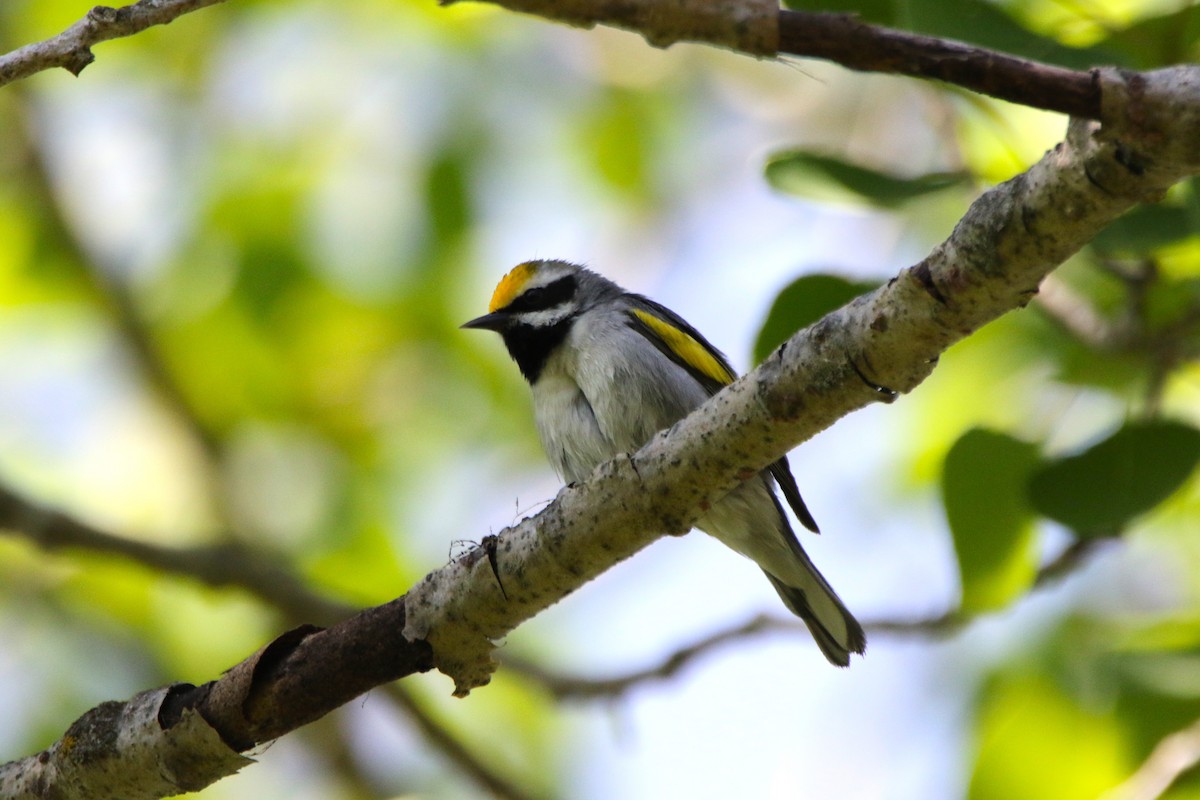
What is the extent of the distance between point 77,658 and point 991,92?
7261 millimetres

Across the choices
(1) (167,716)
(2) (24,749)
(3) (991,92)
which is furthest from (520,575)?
(2) (24,749)

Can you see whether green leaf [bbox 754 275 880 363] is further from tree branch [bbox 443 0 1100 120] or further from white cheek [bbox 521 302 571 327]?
tree branch [bbox 443 0 1100 120]

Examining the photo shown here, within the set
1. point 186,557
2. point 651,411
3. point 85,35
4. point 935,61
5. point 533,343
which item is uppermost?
point 85,35

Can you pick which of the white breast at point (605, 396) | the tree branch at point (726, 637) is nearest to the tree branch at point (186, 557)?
the tree branch at point (726, 637)

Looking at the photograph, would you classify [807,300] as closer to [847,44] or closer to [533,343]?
[533,343]

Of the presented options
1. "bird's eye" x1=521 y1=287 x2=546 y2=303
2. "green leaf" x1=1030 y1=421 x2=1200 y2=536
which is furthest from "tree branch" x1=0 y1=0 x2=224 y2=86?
"bird's eye" x1=521 y1=287 x2=546 y2=303

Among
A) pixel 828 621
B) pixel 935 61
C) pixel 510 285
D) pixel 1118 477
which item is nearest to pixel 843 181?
pixel 1118 477

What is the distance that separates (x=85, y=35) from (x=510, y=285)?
3756 millimetres

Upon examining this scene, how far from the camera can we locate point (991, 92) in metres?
2.12

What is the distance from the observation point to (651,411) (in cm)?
484

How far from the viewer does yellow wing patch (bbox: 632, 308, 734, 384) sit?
16.9ft

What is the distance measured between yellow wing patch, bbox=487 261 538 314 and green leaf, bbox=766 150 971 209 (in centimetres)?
215

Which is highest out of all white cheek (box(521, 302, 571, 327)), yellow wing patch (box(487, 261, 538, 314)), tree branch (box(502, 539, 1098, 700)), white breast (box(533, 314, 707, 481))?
yellow wing patch (box(487, 261, 538, 314))

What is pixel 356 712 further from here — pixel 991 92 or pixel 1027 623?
pixel 991 92
